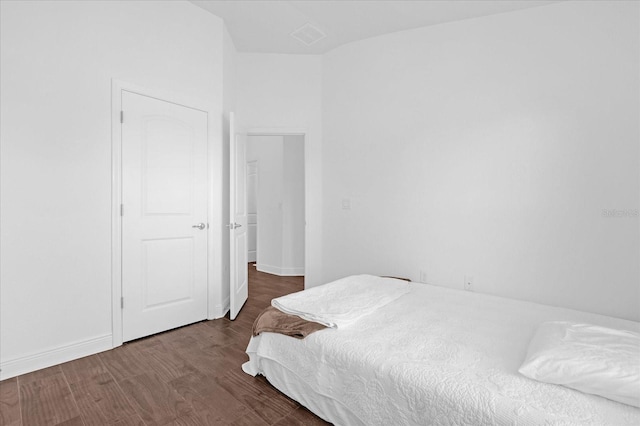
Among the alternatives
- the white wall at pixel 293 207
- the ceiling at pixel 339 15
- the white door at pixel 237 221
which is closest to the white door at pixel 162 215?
the white door at pixel 237 221

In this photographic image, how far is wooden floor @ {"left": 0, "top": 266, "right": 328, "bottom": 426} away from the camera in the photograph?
65.4 inches

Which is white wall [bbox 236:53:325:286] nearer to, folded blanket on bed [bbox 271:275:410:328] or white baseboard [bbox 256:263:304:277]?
white baseboard [bbox 256:263:304:277]

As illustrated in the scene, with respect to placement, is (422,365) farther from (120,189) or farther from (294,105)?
(294,105)

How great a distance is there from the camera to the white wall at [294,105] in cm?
382

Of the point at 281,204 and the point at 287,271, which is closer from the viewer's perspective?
the point at 287,271

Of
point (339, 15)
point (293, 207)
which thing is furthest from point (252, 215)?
point (339, 15)

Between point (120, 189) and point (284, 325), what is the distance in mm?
1739

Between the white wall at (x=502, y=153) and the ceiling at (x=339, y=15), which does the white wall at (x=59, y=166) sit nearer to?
the ceiling at (x=339, y=15)

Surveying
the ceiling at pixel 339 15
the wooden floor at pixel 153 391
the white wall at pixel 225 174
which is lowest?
the wooden floor at pixel 153 391

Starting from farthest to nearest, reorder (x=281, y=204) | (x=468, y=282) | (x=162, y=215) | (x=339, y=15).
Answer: (x=281, y=204), (x=339, y=15), (x=468, y=282), (x=162, y=215)

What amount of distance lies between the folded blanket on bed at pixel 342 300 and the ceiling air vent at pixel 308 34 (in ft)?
8.41

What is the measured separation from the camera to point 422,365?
131cm

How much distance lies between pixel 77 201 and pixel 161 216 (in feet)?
1.98

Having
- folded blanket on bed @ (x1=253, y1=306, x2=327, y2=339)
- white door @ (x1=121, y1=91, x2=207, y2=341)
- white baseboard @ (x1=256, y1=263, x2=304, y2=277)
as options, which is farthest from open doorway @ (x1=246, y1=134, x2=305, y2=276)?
folded blanket on bed @ (x1=253, y1=306, x2=327, y2=339)
